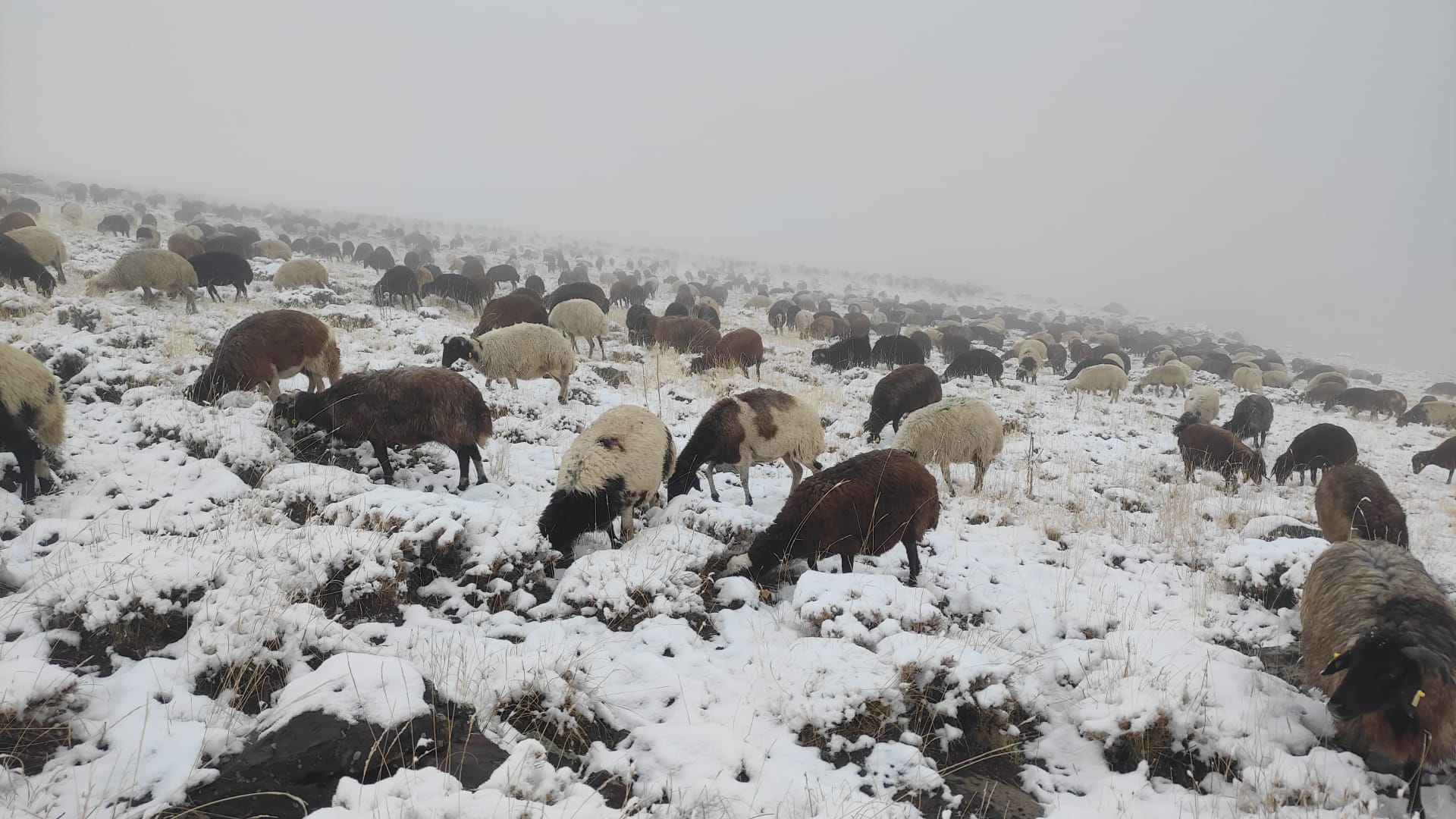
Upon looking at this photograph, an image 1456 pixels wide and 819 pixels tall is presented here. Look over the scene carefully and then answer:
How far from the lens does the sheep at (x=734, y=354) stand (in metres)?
15.2

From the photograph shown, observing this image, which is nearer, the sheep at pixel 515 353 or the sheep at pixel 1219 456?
the sheep at pixel 515 353

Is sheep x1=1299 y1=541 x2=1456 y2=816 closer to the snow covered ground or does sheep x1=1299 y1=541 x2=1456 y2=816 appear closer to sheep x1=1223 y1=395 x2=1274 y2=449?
the snow covered ground

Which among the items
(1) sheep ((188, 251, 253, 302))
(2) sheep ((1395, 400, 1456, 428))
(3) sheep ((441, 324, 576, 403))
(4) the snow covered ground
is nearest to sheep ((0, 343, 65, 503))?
(4) the snow covered ground

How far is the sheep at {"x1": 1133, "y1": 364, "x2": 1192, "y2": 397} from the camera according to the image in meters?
21.8

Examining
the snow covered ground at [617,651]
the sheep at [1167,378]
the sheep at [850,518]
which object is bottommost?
the snow covered ground at [617,651]

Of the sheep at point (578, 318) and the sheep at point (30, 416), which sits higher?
the sheep at point (578, 318)

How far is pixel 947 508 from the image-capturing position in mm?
8219

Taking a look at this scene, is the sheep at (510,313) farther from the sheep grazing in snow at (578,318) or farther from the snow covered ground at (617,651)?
the snow covered ground at (617,651)

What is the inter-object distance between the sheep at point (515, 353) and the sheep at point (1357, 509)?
11343 mm

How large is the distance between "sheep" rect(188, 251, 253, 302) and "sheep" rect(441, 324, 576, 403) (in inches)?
350

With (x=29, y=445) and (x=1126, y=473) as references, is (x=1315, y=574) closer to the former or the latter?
(x=1126, y=473)

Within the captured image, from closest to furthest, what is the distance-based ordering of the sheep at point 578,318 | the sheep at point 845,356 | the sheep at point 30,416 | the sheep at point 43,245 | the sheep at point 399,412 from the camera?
the sheep at point 30,416
the sheep at point 399,412
the sheep at point 43,245
the sheep at point 578,318
the sheep at point 845,356

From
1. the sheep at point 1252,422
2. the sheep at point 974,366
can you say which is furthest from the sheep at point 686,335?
the sheep at point 1252,422

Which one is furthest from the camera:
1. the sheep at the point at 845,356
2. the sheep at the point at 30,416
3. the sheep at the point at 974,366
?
the sheep at the point at 974,366
